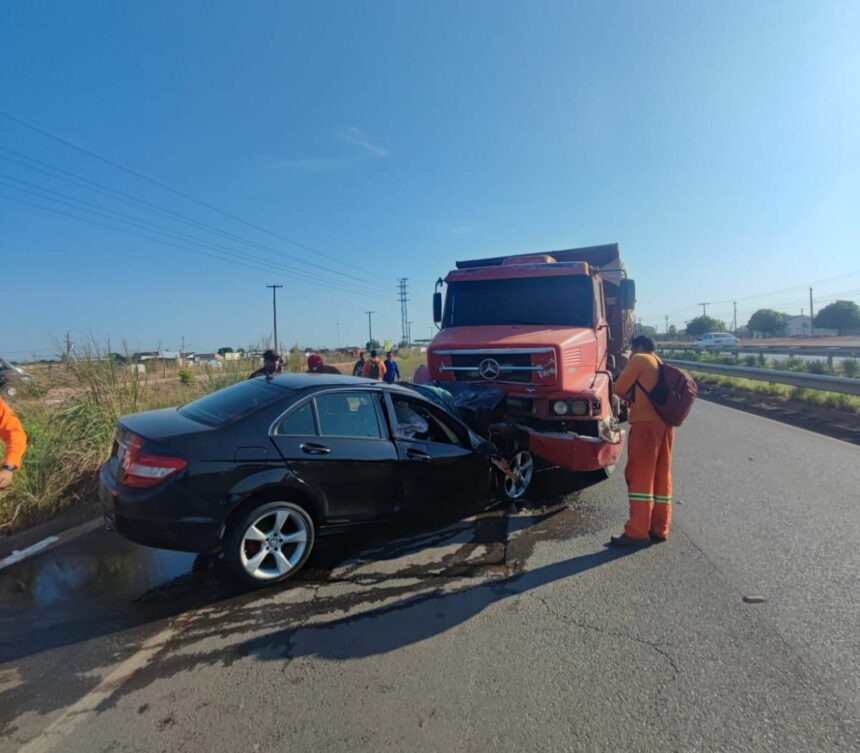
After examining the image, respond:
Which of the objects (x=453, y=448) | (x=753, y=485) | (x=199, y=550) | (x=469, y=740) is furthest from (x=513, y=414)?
(x=469, y=740)

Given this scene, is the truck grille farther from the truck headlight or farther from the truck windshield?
the truck windshield

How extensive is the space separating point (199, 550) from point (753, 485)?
20.5ft

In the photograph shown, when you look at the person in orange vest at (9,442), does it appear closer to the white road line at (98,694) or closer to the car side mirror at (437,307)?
the white road line at (98,694)

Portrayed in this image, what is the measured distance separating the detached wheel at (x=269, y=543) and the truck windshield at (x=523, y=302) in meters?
4.59

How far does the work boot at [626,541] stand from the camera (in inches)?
185

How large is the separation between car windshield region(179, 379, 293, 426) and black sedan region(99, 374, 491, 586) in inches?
Answer: 0.7

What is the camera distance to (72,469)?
6.18 m

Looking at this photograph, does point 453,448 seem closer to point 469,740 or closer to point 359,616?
point 359,616

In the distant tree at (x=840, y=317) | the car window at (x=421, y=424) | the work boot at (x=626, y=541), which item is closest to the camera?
the work boot at (x=626, y=541)

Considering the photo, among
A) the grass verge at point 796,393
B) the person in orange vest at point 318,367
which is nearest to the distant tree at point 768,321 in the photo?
the grass verge at point 796,393

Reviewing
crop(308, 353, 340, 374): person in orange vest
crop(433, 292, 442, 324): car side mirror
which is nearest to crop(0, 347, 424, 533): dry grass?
crop(308, 353, 340, 374): person in orange vest

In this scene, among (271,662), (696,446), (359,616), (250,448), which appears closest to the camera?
(271,662)

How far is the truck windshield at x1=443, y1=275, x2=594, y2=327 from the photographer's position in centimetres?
750

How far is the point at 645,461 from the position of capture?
482 cm
